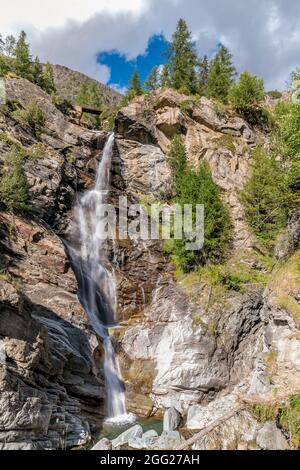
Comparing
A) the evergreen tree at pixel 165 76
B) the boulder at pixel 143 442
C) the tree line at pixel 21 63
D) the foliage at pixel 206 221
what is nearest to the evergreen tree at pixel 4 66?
the tree line at pixel 21 63

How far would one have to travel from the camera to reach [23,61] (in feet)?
144

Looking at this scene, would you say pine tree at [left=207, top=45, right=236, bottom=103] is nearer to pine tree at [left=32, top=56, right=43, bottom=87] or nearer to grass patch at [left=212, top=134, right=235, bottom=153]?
grass patch at [left=212, top=134, right=235, bottom=153]

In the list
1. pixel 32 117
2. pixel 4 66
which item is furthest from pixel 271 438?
pixel 4 66

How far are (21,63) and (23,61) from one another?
2.56 feet

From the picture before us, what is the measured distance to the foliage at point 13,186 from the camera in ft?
79.1

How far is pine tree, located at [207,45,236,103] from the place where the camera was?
4450cm

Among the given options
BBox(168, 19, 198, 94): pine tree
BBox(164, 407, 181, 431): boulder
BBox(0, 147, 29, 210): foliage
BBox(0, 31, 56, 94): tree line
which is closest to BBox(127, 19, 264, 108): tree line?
BBox(168, 19, 198, 94): pine tree

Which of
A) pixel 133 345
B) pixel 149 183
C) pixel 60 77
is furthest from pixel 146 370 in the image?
pixel 60 77

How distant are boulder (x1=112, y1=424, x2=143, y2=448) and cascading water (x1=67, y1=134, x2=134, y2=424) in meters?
2.47

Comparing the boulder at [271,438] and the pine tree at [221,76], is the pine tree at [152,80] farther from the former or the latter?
the boulder at [271,438]

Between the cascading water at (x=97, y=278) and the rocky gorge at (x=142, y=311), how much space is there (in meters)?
0.62

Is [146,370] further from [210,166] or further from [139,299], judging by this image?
[210,166]

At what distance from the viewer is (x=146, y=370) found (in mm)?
21766

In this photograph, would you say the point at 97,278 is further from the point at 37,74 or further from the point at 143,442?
the point at 37,74
